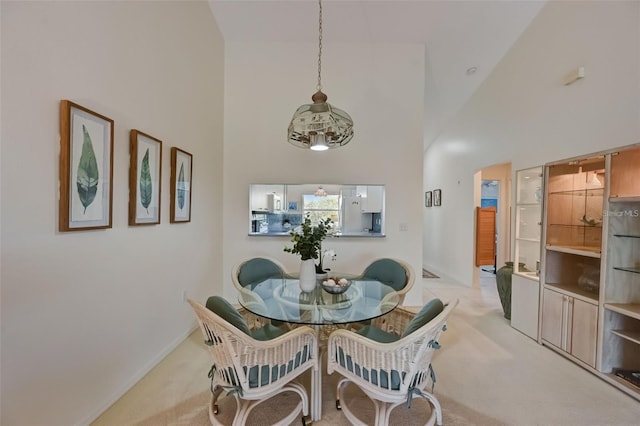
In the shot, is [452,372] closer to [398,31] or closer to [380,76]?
[380,76]

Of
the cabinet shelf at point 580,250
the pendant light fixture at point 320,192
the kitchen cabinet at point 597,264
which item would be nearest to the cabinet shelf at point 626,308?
the kitchen cabinet at point 597,264

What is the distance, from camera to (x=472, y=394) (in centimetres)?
208

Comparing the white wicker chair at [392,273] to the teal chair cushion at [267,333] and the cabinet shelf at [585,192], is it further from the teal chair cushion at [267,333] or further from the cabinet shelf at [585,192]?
the cabinet shelf at [585,192]

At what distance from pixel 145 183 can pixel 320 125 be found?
156 centimetres

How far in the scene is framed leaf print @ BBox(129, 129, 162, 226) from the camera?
7.02 ft

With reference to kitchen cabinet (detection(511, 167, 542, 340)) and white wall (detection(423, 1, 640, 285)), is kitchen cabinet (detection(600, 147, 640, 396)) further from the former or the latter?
kitchen cabinet (detection(511, 167, 542, 340))

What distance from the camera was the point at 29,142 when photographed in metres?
1.40

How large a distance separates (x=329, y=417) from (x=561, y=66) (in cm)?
407

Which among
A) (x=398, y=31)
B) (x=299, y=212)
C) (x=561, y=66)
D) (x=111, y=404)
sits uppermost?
(x=398, y=31)

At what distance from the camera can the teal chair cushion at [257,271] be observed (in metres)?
2.77

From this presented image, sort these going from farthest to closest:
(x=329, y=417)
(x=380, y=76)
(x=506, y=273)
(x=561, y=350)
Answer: (x=380, y=76), (x=506, y=273), (x=561, y=350), (x=329, y=417)

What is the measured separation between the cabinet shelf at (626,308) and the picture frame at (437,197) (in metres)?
4.13

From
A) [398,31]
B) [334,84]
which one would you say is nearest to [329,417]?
[334,84]

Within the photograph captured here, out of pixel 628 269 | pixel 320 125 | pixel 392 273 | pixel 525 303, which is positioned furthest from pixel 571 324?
pixel 320 125
